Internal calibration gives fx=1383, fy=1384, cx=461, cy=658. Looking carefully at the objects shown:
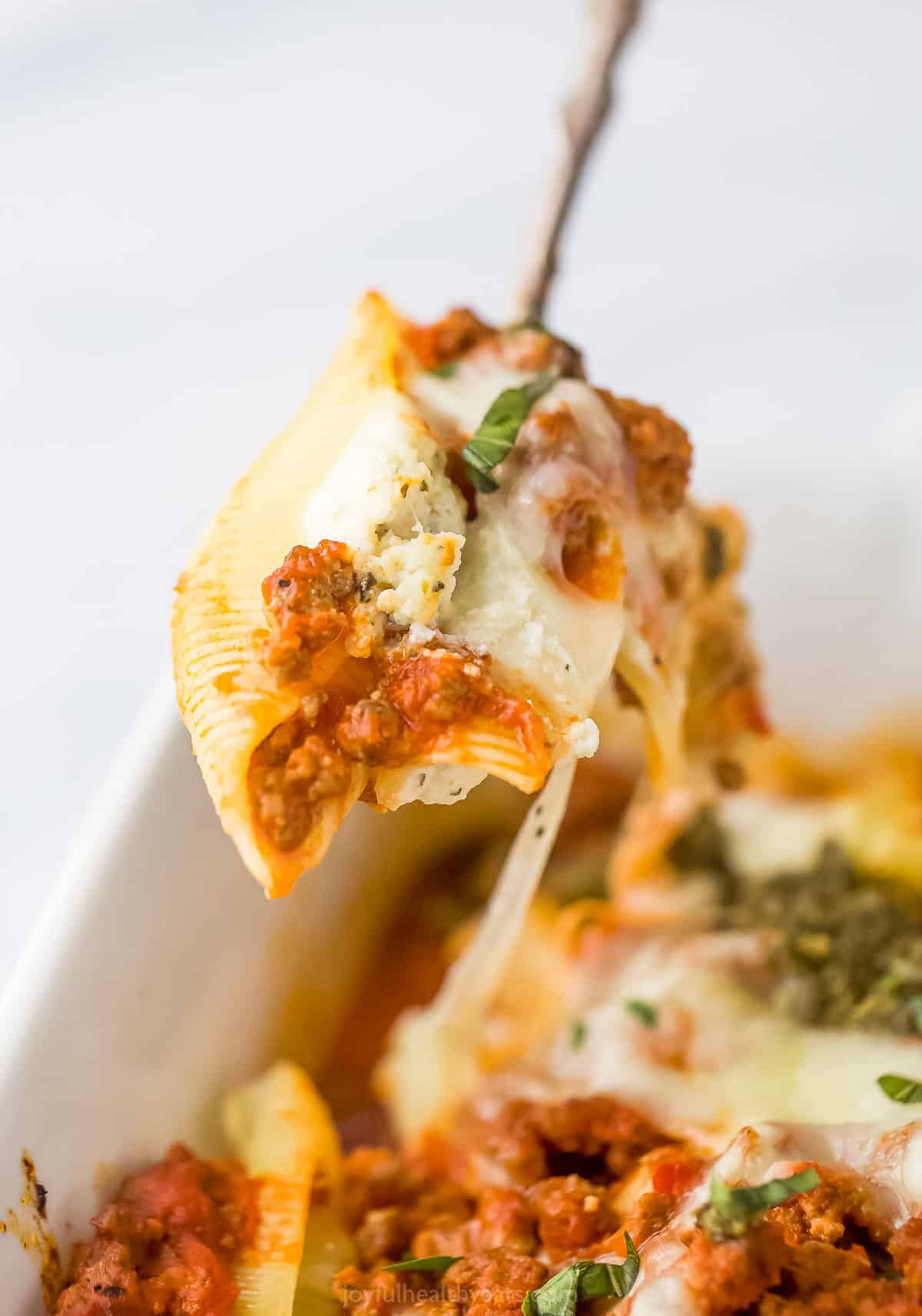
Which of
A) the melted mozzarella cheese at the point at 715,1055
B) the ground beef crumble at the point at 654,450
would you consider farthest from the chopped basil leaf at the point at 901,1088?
the ground beef crumble at the point at 654,450

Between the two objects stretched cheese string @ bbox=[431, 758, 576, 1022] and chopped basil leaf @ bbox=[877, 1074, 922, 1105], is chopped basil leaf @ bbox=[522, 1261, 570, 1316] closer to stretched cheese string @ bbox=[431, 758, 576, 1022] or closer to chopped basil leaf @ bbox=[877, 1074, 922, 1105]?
chopped basil leaf @ bbox=[877, 1074, 922, 1105]

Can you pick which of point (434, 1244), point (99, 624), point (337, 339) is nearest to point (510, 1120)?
point (434, 1244)

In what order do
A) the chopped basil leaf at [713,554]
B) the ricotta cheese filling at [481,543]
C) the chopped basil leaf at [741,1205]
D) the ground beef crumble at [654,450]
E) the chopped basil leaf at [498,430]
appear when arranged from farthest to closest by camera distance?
the chopped basil leaf at [713,554]
the ground beef crumble at [654,450]
the chopped basil leaf at [498,430]
the ricotta cheese filling at [481,543]
the chopped basil leaf at [741,1205]

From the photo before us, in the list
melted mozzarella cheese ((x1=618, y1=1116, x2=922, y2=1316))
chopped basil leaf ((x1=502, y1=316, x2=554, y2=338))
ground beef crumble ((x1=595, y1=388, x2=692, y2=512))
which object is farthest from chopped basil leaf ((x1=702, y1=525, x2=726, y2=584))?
melted mozzarella cheese ((x1=618, y1=1116, x2=922, y2=1316))

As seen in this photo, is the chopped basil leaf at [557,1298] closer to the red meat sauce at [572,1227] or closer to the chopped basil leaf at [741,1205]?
the red meat sauce at [572,1227]

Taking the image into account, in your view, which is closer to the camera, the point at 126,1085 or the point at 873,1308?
the point at 873,1308

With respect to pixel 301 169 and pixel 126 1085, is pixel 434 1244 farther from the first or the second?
pixel 301 169
